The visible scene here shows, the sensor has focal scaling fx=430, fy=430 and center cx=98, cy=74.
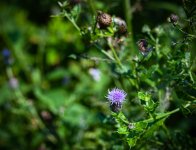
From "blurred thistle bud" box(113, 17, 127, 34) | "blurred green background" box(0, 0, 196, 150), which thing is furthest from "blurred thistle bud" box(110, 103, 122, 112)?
"blurred green background" box(0, 0, 196, 150)

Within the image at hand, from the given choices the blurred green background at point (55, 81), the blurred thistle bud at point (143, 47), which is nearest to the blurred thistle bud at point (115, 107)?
the blurred thistle bud at point (143, 47)

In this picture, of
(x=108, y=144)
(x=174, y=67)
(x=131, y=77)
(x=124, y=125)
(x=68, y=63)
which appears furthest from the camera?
(x=68, y=63)

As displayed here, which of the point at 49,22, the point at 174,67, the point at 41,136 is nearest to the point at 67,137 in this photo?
the point at 41,136

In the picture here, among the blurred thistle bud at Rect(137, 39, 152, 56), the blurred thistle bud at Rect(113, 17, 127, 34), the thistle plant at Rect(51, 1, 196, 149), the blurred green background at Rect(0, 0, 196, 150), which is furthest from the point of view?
the blurred green background at Rect(0, 0, 196, 150)

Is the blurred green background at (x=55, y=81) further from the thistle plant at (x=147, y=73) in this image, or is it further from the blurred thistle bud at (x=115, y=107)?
the blurred thistle bud at (x=115, y=107)

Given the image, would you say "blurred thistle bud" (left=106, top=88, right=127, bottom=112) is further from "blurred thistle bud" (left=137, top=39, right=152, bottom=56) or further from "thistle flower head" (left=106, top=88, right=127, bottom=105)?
"blurred thistle bud" (left=137, top=39, right=152, bottom=56)

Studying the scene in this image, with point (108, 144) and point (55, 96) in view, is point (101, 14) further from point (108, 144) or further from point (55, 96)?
point (55, 96)
